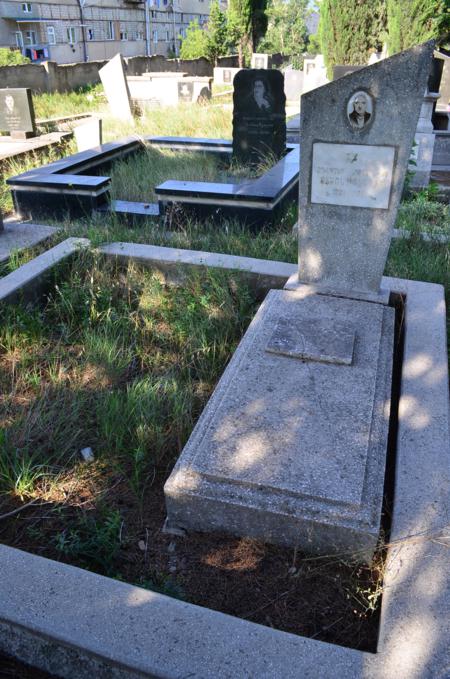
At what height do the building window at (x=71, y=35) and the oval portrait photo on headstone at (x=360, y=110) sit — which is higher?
the building window at (x=71, y=35)

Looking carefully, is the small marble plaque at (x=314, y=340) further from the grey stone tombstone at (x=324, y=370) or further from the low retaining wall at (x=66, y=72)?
the low retaining wall at (x=66, y=72)

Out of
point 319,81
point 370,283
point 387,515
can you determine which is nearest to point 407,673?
point 387,515

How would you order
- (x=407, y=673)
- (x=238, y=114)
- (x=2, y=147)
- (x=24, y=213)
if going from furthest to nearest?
1. (x=2, y=147)
2. (x=238, y=114)
3. (x=24, y=213)
4. (x=407, y=673)

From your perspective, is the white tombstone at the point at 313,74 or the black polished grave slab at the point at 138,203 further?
the white tombstone at the point at 313,74

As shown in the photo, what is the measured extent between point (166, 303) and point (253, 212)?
225cm

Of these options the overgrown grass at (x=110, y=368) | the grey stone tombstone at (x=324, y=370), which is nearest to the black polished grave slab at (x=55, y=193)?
the overgrown grass at (x=110, y=368)

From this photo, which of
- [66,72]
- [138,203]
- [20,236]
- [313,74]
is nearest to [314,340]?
[20,236]

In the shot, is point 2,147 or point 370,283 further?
point 2,147

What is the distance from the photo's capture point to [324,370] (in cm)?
265

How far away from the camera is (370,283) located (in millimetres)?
3383

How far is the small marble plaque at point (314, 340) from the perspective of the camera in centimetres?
271

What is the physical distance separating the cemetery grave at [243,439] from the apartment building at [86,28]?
34680 millimetres

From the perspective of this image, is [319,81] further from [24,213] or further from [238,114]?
[24,213]

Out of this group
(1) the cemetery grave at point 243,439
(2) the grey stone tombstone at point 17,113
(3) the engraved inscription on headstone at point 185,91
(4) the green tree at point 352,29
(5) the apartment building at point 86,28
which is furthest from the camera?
(5) the apartment building at point 86,28
